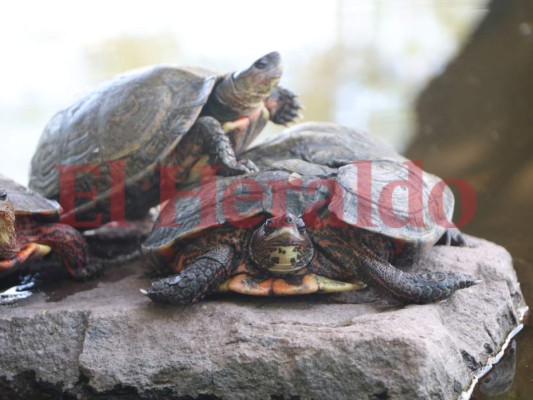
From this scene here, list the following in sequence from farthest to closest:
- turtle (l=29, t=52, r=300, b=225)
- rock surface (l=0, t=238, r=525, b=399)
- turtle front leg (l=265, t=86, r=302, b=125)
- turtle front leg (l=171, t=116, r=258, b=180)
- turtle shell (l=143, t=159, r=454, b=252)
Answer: turtle front leg (l=265, t=86, r=302, b=125) → turtle (l=29, t=52, r=300, b=225) → turtle front leg (l=171, t=116, r=258, b=180) → turtle shell (l=143, t=159, r=454, b=252) → rock surface (l=0, t=238, r=525, b=399)

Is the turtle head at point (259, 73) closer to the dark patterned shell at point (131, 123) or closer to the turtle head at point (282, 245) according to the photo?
the dark patterned shell at point (131, 123)

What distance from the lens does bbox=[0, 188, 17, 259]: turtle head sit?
2.44 meters

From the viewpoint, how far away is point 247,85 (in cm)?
297

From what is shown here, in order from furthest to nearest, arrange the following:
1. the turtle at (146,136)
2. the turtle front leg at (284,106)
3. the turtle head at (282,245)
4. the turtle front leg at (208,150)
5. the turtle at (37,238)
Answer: the turtle front leg at (284,106), the turtle at (146,136), the turtle front leg at (208,150), the turtle at (37,238), the turtle head at (282,245)

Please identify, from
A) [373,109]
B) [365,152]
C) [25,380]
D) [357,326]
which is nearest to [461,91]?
[373,109]

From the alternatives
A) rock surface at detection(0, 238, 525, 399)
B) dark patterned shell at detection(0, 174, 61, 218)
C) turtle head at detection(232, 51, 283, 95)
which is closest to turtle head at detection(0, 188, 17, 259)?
dark patterned shell at detection(0, 174, 61, 218)

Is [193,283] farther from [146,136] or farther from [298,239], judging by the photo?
[146,136]

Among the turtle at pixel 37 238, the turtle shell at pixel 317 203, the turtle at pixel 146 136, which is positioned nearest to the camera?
the turtle shell at pixel 317 203

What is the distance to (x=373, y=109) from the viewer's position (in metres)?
6.05

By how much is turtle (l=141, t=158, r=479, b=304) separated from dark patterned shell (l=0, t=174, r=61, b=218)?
0.51m

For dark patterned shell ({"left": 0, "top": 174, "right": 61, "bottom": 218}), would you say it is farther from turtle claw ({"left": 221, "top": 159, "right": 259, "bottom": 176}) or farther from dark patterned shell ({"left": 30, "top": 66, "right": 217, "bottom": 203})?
turtle claw ({"left": 221, "top": 159, "right": 259, "bottom": 176})

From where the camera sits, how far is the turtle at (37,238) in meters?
2.61

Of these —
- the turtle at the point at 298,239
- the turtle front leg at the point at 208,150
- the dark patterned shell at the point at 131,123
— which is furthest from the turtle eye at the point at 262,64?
the turtle at the point at 298,239

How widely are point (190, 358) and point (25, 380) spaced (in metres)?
0.59
